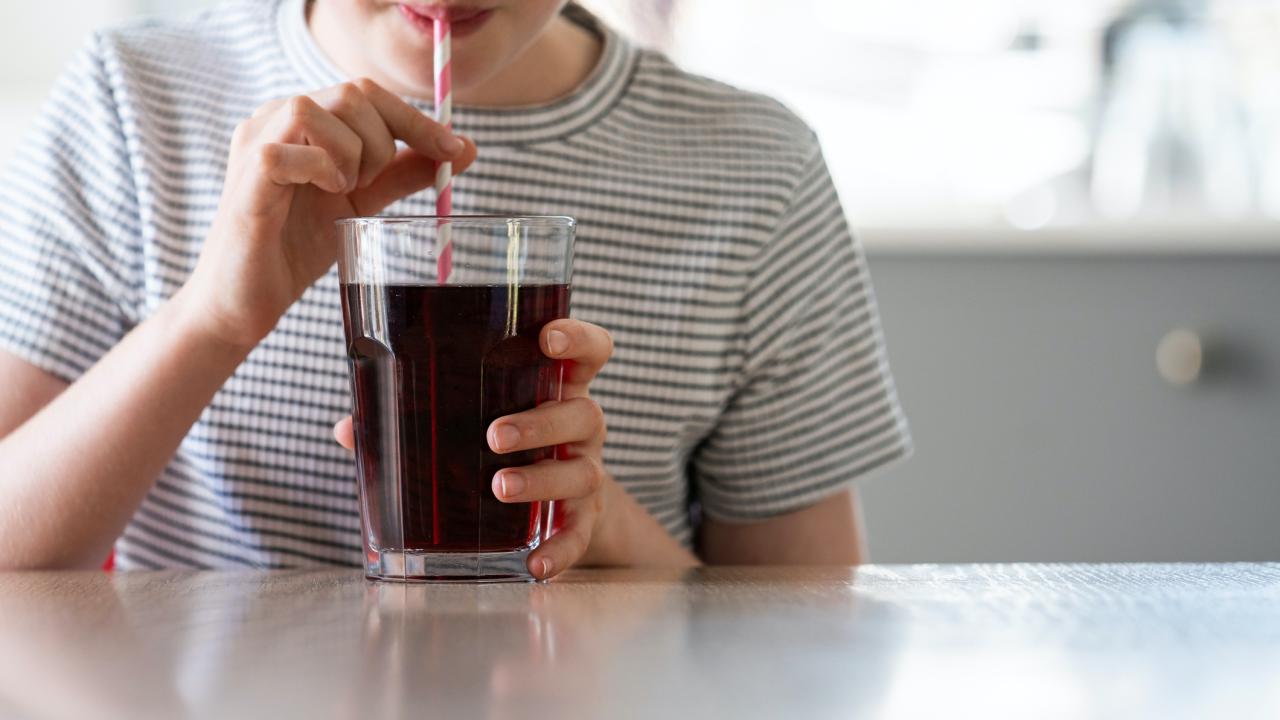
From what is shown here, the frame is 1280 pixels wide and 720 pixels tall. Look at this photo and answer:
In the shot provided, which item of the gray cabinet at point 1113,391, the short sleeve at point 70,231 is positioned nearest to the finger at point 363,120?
the short sleeve at point 70,231

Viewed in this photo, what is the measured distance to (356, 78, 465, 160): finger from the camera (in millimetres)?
806

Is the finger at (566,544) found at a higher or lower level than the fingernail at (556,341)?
lower

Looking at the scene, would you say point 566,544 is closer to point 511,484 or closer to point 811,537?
point 511,484

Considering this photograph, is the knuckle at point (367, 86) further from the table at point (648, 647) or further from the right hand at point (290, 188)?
the table at point (648, 647)

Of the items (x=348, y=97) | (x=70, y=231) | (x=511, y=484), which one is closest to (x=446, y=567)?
(x=511, y=484)

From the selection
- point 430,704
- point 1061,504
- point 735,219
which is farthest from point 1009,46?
point 430,704

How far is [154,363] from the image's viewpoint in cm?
86

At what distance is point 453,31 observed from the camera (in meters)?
0.91

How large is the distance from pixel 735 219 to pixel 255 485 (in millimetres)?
438

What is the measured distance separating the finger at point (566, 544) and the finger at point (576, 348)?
6cm

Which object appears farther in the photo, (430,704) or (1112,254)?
(1112,254)

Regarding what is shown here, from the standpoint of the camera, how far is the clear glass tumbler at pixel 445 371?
688 mm

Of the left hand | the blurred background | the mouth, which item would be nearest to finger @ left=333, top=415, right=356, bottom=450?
the left hand

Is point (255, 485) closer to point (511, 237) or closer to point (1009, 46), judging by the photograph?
point (511, 237)
